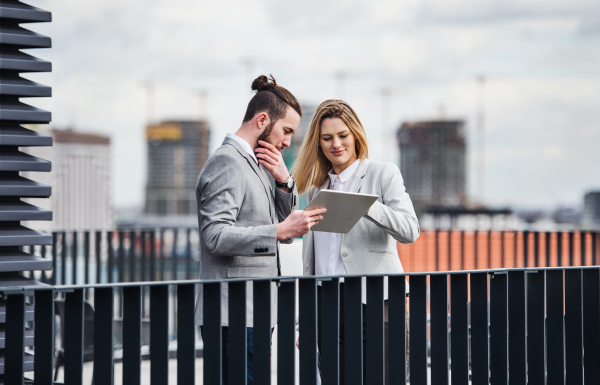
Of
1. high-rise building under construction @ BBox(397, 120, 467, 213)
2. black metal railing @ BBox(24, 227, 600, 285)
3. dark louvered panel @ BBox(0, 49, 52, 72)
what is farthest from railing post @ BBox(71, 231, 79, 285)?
high-rise building under construction @ BBox(397, 120, 467, 213)

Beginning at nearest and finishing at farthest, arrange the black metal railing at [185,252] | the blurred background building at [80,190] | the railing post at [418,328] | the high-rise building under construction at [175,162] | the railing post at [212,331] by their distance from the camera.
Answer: the railing post at [212,331], the railing post at [418,328], the black metal railing at [185,252], the blurred background building at [80,190], the high-rise building under construction at [175,162]

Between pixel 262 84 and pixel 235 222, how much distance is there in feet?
2.51

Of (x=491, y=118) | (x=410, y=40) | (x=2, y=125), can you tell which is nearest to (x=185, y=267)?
(x=2, y=125)

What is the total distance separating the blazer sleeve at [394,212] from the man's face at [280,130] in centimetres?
58

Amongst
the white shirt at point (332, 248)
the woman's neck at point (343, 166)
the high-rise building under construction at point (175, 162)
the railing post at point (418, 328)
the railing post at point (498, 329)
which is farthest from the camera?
the high-rise building under construction at point (175, 162)

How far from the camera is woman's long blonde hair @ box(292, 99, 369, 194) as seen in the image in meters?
3.13

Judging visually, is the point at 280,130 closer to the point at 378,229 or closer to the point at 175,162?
the point at 378,229

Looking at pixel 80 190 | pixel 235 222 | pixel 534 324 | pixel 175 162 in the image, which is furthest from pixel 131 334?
pixel 175 162

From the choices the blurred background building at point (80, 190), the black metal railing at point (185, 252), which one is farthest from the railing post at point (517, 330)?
the blurred background building at point (80, 190)

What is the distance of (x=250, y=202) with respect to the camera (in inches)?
106

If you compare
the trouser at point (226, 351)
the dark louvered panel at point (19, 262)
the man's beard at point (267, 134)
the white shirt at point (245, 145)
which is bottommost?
the trouser at point (226, 351)

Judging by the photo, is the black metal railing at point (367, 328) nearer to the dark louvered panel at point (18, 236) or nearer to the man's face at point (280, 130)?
the dark louvered panel at point (18, 236)

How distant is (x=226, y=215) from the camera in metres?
2.52

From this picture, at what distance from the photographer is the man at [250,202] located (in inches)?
99.3
